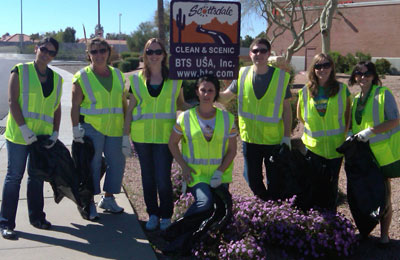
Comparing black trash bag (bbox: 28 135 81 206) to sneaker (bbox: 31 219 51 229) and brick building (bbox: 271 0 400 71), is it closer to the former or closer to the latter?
sneaker (bbox: 31 219 51 229)

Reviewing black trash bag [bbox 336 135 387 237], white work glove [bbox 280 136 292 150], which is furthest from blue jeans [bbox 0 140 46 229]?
black trash bag [bbox 336 135 387 237]

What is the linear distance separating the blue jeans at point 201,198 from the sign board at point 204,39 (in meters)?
1.17

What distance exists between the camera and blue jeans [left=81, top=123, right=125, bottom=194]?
489 cm

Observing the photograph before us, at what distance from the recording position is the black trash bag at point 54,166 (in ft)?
15.1

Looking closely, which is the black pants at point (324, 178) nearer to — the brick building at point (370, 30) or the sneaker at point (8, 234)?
the sneaker at point (8, 234)

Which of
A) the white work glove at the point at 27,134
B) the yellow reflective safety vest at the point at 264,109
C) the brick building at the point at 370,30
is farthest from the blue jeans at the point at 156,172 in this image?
the brick building at the point at 370,30

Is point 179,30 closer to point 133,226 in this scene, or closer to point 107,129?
point 107,129

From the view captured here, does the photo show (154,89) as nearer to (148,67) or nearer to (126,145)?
(148,67)

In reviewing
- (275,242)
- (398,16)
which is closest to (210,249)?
(275,242)

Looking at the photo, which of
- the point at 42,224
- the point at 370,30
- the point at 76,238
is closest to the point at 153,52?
the point at 76,238

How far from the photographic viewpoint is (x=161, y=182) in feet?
15.5

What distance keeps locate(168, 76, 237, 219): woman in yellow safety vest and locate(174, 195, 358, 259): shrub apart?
37cm

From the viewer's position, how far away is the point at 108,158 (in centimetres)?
504

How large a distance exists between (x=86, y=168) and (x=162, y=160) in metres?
0.83
